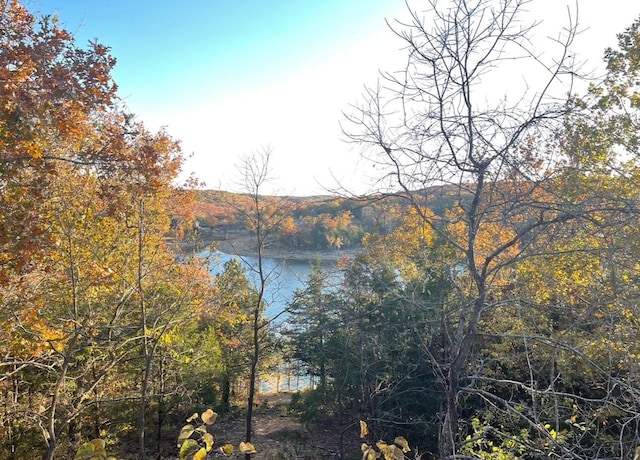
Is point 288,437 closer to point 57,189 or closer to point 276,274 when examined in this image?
point 276,274

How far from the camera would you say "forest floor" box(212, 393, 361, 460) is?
1312 cm

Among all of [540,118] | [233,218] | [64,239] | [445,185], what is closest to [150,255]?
[233,218]

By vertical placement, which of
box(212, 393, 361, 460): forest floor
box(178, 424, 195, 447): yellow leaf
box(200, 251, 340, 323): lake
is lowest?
box(212, 393, 361, 460): forest floor

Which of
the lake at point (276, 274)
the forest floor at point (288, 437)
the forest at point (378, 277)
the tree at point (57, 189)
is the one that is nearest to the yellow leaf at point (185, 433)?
the forest at point (378, 277)

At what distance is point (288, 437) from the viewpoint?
49.4ft

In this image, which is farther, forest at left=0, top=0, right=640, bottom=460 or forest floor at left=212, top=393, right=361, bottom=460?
forest floor at left=212, top=393, right=361, bottom=460

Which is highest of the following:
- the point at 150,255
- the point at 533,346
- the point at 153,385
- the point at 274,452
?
the point at 150,255

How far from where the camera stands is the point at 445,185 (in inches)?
132

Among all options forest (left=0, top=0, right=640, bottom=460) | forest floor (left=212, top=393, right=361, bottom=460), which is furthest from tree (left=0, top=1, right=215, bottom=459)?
forest floor (left=212, top=393, right=361, bottom=460)

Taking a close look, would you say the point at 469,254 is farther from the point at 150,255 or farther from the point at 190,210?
the point at 190,210

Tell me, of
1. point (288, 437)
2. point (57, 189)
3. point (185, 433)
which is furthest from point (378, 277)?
point (288, 437)

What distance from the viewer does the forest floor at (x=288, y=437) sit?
516 inches

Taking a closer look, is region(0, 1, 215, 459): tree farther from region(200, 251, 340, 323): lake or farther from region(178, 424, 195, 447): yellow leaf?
region(178, 424, 195, 447): yellow leaf

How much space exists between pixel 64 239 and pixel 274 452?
982 cm
